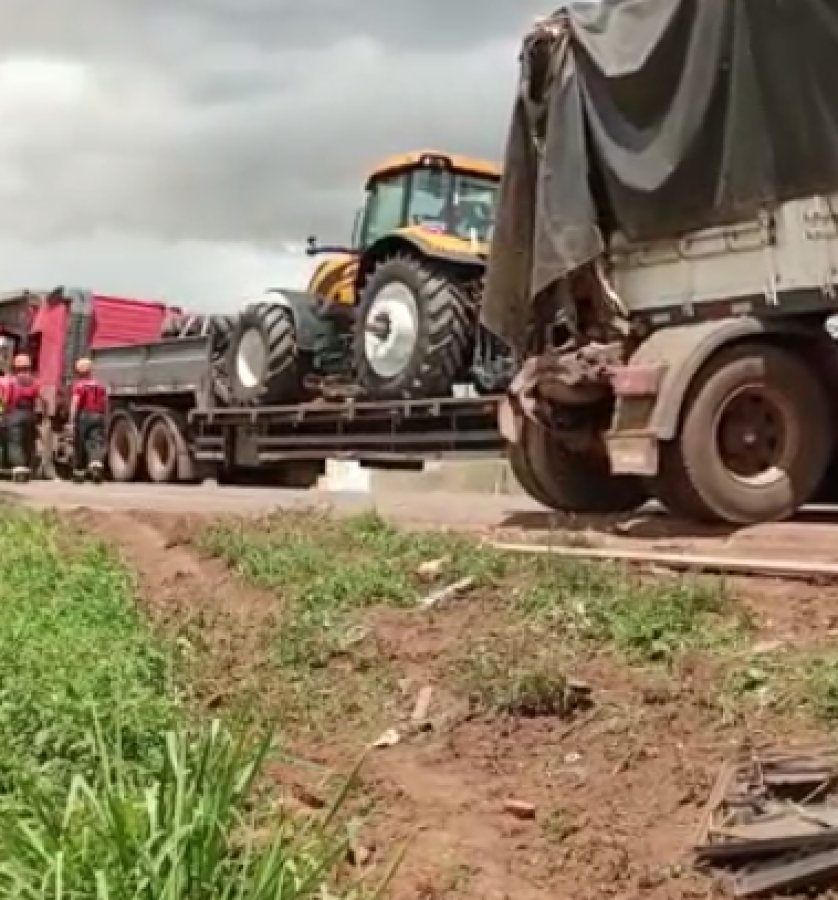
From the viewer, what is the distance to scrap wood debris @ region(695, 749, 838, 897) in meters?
3.99

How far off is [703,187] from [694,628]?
3690 mm

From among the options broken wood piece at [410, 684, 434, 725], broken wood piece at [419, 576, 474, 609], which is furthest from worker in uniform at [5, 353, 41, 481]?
broken wood piece at [410, 684, 434, 725]

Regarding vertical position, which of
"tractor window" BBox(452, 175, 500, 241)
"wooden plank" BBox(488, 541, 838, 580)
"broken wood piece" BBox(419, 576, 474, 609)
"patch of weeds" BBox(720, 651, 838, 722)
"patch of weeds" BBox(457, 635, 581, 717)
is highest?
"tractor window" BBox(452, 175, 500, 241)

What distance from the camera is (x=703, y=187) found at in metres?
9.06

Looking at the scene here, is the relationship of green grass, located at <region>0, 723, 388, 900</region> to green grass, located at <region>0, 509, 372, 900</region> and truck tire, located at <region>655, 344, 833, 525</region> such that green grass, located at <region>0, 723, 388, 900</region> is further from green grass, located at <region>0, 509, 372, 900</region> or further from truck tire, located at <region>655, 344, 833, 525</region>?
truck tire, located at <region>655, 344, 833, 525</region>

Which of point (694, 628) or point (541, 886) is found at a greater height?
point (694, 628)

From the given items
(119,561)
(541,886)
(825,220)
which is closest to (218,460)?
(119,561)

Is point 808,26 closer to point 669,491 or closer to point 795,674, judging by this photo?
point 669,491

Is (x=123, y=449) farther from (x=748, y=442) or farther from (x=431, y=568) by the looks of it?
(x=431, y=568)

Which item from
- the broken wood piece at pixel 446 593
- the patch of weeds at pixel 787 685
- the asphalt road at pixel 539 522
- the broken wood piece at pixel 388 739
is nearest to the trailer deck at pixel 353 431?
the asphalt road at pixel 539 522

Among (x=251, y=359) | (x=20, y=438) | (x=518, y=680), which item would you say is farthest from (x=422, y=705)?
(x=20, y=438)

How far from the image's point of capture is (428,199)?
17641 millimetres

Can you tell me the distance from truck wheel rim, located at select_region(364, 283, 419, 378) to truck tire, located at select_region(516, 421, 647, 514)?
573 cm

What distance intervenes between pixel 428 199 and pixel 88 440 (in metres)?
A: 7.88
